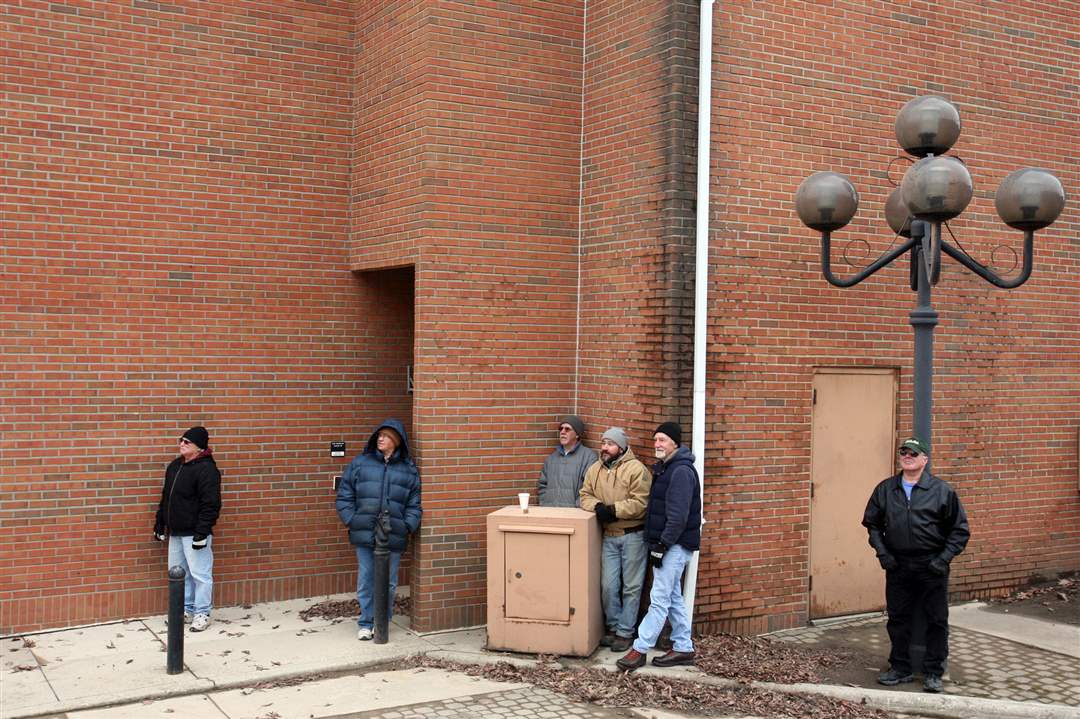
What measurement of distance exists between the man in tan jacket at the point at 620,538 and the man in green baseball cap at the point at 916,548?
5.98 feet

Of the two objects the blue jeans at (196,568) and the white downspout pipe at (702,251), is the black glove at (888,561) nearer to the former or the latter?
the white downspout pipe at (702,251)

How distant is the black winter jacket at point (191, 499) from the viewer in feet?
29.2

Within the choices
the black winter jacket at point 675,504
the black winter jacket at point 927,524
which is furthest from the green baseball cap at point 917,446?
the black winter jacket at point 675,504

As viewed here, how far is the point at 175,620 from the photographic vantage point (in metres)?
7.56

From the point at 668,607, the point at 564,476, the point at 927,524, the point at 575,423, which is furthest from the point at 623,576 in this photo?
the point at 927,524

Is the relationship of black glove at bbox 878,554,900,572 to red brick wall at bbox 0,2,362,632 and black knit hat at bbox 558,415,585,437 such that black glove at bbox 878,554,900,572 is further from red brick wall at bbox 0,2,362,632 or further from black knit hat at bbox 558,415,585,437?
red brick wall at bbox 0,2,362,632

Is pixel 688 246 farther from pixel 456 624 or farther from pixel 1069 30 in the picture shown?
pixel 1069 30

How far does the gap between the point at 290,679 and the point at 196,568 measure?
188 cm

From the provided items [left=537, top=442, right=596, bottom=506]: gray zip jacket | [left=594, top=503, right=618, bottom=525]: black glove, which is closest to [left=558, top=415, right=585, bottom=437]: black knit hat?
[left=537, top=442, right=596, bottom=506]: gray zip jacket

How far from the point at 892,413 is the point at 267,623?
6.10 metres

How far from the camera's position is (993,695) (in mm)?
7285

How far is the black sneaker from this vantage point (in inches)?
294

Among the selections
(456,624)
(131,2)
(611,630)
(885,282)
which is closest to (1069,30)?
(885,282)

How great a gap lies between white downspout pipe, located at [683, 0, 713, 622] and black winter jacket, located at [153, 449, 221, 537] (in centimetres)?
422
